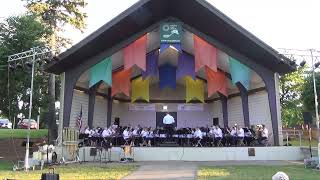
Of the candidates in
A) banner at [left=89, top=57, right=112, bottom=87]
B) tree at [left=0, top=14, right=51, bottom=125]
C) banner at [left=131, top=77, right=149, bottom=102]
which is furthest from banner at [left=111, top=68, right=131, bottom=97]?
tree at [left=0, top=14, right=51, bottom=125]

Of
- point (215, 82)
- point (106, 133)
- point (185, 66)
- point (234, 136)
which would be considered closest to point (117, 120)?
point (106, 133)

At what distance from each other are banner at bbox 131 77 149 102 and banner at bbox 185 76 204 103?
8.15 feet

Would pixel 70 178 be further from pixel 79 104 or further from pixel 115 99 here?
pixel 115 99

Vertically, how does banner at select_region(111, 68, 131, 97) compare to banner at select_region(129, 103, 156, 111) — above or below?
above

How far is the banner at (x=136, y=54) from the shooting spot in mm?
20188

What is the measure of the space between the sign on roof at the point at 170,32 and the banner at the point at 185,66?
1.77m

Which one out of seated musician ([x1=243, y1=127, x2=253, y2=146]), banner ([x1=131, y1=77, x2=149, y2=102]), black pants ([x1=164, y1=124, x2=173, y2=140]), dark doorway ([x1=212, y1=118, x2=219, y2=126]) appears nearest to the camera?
seated musician ([x1=243, y1=127, x2=253, y2=146])

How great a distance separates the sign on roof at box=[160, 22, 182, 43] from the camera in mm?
20172

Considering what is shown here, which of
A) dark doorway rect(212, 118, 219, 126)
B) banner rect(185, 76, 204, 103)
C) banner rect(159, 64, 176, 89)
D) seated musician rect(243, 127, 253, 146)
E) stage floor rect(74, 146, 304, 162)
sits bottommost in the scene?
stage floor rect(74, 146, 304, 162)

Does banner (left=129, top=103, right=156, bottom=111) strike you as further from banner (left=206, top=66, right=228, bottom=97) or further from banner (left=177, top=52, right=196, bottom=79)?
banner (left=206, top=66, right=228, bottom=97)

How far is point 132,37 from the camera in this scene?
20.3 meters

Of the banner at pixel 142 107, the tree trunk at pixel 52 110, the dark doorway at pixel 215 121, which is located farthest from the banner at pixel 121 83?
the dark doorway at pixel 215 121

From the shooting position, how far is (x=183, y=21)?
2048cm

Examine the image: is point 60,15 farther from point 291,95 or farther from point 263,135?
point 291,95
